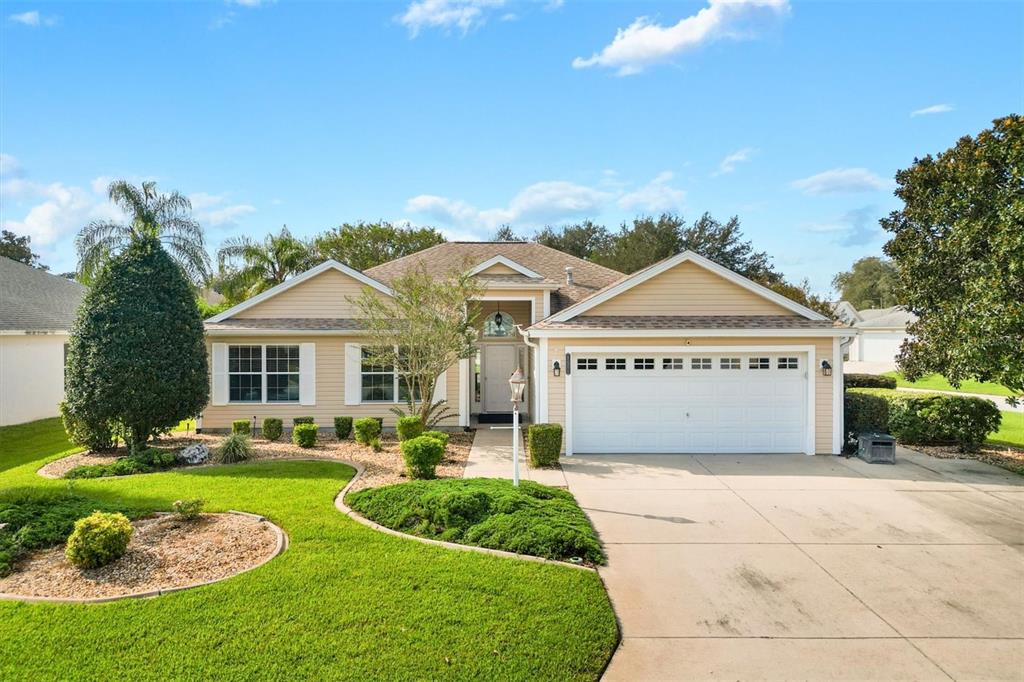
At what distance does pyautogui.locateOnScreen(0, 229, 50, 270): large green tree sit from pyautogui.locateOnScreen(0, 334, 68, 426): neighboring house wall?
128ft

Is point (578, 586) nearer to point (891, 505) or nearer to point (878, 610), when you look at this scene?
point (878, 610)

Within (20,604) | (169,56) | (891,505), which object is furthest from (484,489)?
(169,56)

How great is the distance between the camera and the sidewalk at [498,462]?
33.6ft

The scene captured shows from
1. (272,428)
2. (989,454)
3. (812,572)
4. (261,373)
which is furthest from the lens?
(261,373)

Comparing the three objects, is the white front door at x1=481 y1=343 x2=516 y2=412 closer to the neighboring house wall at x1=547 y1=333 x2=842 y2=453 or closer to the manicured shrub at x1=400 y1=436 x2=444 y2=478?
the neighboring house wall at x1=547 y1=333 x2=842 y2=453

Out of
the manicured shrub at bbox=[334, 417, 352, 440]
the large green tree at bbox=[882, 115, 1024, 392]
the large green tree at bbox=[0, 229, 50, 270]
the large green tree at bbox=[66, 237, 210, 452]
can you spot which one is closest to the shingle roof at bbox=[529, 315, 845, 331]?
the large green tree at bbox=[882, 115, 1024, 392]

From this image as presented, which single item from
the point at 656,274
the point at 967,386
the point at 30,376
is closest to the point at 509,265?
the point at 656,274

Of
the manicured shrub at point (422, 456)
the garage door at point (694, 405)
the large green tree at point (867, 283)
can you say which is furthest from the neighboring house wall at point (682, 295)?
the large green tree at point (867, 283)

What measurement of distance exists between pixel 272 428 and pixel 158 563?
26.1 feet

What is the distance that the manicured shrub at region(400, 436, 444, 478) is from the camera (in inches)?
377

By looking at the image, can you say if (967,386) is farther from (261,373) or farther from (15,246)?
(15,246)

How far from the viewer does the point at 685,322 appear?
1236cm

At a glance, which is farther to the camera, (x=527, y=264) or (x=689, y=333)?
(x=527, y=264)

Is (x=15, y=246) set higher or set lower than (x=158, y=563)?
higher
